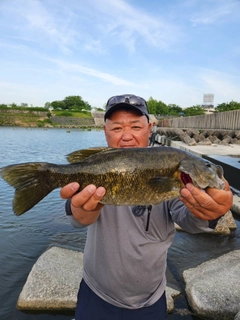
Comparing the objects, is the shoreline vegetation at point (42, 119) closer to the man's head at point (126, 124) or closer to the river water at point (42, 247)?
the river water at point (42, 247)

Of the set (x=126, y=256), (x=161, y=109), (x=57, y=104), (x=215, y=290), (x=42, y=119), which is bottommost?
(x=42, y=119)

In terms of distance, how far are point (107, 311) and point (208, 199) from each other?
1.46 m

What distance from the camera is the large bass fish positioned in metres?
2.38

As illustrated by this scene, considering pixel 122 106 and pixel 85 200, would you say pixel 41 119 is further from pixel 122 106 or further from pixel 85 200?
pixel 85 200

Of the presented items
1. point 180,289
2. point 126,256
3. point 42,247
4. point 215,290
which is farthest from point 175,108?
point 126,256

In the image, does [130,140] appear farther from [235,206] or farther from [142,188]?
[235,206]

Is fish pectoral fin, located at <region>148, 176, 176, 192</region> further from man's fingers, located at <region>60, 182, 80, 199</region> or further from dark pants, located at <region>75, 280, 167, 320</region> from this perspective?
dark pants, located at <region>75, 280, 167, 320</region>

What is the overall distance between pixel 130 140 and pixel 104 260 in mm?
1269

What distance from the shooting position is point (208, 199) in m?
2.21

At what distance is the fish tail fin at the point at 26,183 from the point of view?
253 cm

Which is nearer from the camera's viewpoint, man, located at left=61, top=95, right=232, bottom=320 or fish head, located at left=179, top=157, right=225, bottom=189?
fish head, located at left=179, top=157, right=225, bottom=189

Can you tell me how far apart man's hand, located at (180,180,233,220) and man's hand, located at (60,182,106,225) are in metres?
0.72

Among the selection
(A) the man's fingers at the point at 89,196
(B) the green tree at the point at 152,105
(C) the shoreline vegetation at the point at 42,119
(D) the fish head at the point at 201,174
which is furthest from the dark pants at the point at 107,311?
(B) the green tree at the point at 152,105

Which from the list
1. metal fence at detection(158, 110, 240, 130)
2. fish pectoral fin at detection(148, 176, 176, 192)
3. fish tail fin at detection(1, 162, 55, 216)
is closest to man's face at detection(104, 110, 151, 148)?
fish pectoral fin at detection(148, 176, 176, 192)
